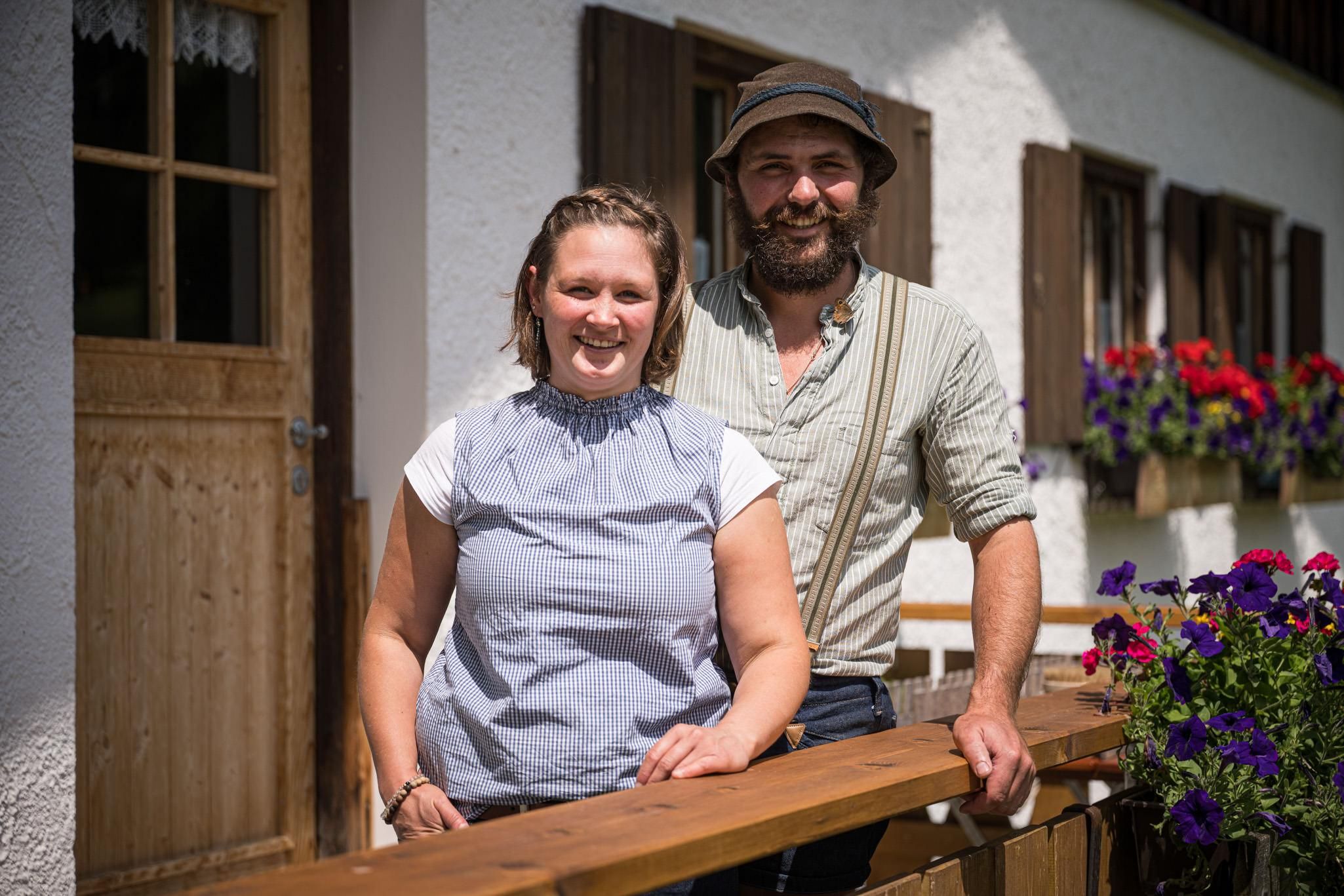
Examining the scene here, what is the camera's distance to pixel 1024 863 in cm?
194

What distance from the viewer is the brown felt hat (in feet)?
7.04

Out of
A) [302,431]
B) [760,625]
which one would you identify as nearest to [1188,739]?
[760,625]

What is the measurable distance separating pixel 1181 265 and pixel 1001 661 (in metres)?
5.61

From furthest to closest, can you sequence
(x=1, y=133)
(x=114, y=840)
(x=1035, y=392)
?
(x=1035, y=392) < (x=114, y=840) < (x=1, y=133)

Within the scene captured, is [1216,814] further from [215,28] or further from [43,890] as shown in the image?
[215,28]

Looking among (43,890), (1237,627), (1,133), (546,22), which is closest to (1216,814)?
(1237,627)

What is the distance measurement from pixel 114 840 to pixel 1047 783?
2.32 meters

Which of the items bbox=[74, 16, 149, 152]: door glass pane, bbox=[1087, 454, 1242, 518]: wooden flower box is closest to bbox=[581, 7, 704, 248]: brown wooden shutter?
bbox=[74, 16, 149, 152]: door glass pane

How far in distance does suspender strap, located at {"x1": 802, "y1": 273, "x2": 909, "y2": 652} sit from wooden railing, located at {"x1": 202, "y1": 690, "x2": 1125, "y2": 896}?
9.0 inches

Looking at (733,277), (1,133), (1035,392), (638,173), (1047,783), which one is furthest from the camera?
(1035,392)

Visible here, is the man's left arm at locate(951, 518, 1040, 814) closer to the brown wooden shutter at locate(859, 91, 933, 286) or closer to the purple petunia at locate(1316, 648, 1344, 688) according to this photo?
the purple petunia at locate(1316, 648, 1344, 688)

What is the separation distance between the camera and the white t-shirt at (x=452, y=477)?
1.77m

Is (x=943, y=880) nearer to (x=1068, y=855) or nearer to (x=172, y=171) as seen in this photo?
(x=1068, y=855)

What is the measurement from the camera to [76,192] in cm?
324
